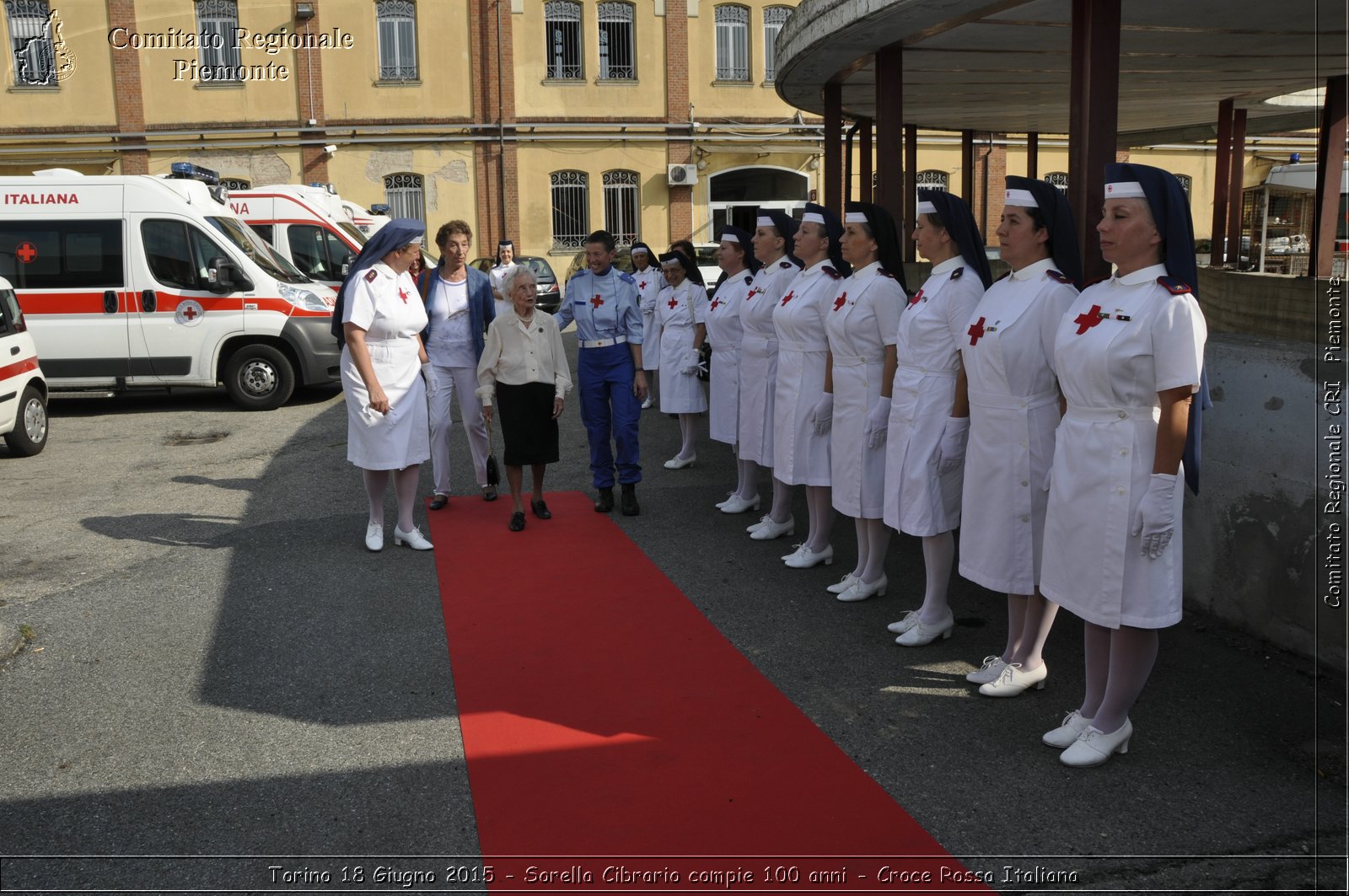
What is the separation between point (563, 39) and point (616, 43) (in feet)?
4.79

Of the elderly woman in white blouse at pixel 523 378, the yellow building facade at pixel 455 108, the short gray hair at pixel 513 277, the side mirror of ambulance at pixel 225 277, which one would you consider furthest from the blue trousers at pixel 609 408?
the yellow building facade at pixel 455 108

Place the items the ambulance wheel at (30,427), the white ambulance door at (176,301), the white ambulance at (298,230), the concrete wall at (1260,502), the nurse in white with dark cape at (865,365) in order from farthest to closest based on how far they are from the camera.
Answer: the white ambulance at (298,230) < the white ambulance door at (176,301) < the ambulance wheel at (30,427) < the nurse in white with dark cape at (865,365) < the concrete wall at (1260,502)

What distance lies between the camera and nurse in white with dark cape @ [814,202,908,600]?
20.0ft

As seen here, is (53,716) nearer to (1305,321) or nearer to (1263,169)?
(1305,321)

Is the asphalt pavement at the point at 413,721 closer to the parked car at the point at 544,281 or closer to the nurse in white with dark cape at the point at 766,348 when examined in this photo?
the nurse in white with dark cape at the point at 766,348

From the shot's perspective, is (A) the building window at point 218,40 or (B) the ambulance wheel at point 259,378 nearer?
(B) the ambulance wheel at point 259,378

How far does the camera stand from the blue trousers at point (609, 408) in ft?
28.1

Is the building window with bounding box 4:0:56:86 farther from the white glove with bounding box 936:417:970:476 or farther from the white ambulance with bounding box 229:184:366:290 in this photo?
the white glove with bounding box 936:417:970:476

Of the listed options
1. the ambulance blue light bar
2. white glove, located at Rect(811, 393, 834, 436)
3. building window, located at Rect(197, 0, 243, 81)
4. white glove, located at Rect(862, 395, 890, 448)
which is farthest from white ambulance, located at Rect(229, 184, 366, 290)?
building window, located at Rect(197, 0, 243, 81)

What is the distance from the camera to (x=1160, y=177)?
4129 millimetres

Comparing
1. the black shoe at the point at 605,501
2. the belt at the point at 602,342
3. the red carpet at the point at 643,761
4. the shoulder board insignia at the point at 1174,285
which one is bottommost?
the red carpet at the point at 643,761

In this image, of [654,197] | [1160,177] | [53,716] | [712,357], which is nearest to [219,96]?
[654,197]

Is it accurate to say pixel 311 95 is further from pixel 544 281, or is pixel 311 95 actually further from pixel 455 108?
pixel 544 281

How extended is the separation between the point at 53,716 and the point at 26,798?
87cm
